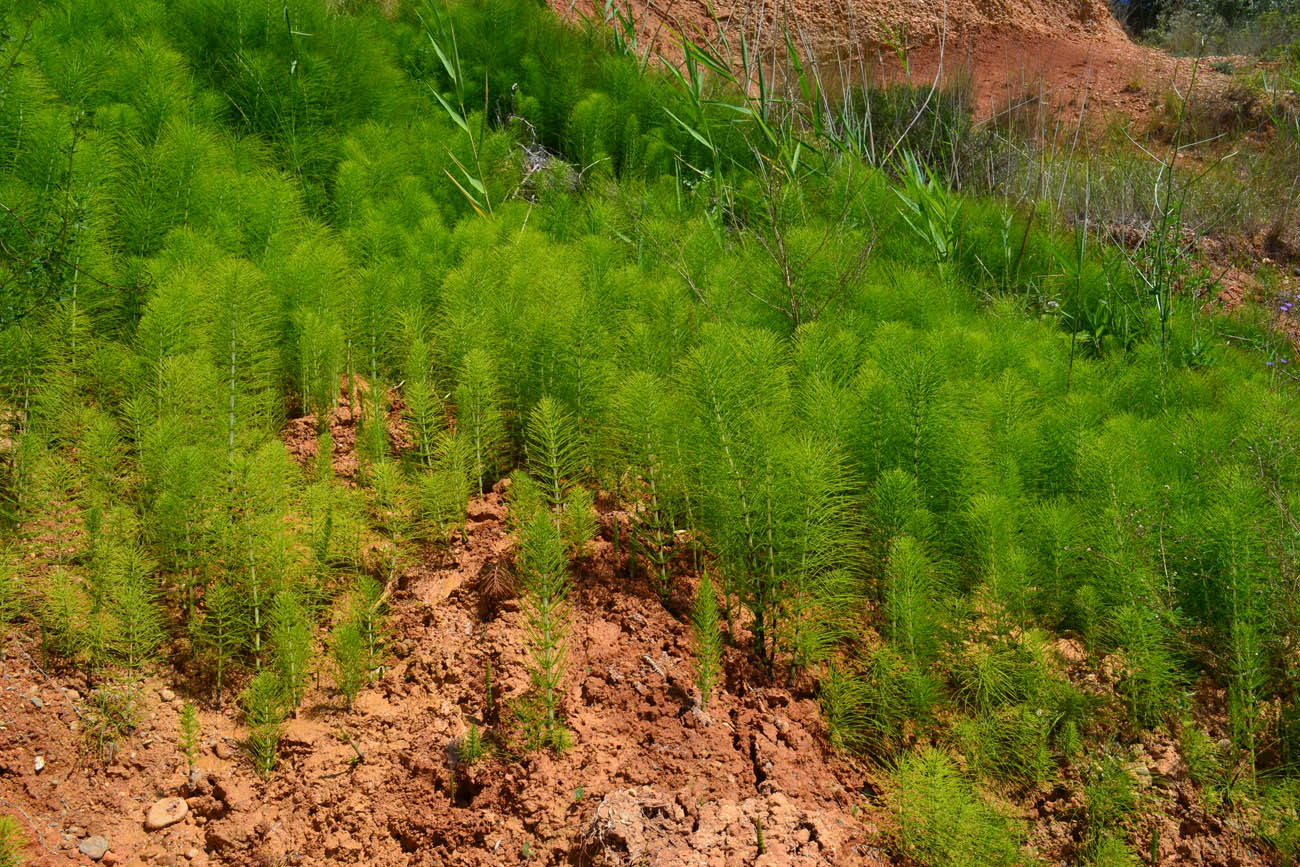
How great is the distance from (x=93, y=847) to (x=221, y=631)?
0.61 meters

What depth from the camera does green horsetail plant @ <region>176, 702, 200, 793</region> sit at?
241 cm

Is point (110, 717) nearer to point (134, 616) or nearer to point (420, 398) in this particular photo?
point (134, 616)

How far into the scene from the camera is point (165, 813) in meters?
2.34

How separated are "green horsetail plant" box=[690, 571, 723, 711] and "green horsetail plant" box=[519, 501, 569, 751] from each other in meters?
0.37

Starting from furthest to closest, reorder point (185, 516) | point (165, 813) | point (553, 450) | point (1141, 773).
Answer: point (553, 450) < point (185, 516) < point (1141, 773) < point (165, 813)

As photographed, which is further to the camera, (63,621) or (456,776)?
(63,621)

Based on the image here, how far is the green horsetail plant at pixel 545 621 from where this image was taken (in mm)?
2494

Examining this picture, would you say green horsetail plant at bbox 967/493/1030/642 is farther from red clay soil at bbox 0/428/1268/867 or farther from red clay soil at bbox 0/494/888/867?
red clay soil at bbox 0/494/888/867

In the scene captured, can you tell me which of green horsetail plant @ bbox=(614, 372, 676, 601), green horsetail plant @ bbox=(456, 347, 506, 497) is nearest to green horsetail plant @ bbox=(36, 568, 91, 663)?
green horsetail plant @ bbox=(456, 347, 506, 497)

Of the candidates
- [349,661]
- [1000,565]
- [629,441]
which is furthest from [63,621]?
[1000,565]

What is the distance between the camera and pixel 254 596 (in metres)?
2.67

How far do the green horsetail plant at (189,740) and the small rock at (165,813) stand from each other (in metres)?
0.04

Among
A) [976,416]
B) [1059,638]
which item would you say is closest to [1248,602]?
[1059,638]

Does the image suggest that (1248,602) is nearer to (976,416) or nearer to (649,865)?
(976,416)
